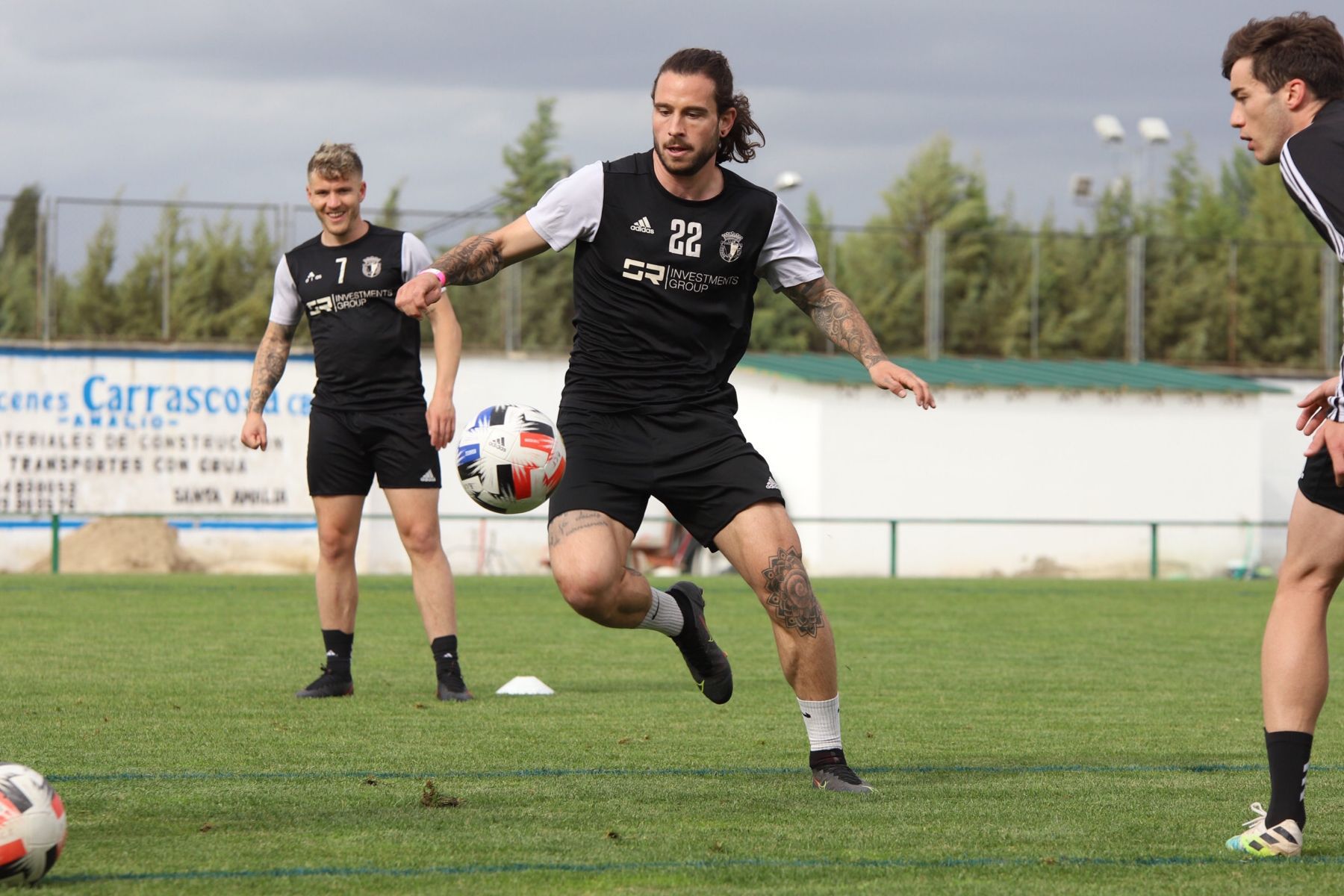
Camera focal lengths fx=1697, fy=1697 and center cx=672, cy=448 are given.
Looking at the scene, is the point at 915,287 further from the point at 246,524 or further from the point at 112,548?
the point at 112,548

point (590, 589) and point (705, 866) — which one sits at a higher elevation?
point (590, 589)

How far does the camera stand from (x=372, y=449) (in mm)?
7996

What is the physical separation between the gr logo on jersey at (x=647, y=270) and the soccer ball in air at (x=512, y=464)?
657 millimetres

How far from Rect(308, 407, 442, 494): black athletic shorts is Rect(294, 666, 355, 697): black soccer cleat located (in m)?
0.89

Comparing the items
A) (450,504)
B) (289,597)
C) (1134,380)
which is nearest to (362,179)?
(289,597)

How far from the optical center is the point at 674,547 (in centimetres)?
2731

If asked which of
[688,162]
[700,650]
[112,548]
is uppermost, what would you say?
[688,162]

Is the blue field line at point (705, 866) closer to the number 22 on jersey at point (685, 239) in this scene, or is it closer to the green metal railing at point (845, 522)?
the number 22 on jersey at point (685, 239)

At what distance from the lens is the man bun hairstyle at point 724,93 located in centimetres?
553

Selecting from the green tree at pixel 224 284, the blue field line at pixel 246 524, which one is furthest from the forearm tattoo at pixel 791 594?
the green tree at pixel 224 284

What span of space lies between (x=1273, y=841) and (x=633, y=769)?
225cm

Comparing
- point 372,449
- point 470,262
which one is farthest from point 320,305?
point 470,262

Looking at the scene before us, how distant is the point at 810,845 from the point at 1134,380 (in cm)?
2831

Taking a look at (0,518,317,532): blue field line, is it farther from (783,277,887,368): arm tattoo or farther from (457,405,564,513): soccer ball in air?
(783,277,887,368): arm tattoo
